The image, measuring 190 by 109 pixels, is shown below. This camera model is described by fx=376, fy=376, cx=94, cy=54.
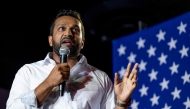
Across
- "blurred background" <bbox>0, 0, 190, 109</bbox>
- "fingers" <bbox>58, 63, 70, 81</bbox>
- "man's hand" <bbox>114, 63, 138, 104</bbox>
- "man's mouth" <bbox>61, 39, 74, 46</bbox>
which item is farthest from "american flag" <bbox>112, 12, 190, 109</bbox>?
"fingers" <bbox>58, 63, 70, 81</bbox>

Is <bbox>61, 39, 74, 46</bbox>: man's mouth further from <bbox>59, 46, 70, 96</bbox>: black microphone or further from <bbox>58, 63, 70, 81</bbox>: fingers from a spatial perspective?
<bbox>58, 63, 70, 81</bbox>: fingers

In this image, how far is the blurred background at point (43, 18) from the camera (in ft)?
13.6

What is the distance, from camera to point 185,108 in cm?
277

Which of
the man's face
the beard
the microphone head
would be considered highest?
the man's face

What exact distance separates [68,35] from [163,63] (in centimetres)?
116

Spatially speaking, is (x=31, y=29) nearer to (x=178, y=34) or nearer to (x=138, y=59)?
(x=138, y=59)

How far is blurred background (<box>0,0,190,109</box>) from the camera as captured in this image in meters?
4.15

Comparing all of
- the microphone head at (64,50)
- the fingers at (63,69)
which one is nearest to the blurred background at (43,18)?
the microphone head at (64,50)

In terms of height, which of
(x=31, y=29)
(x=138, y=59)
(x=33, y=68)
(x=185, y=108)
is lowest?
(x=185, y=108)

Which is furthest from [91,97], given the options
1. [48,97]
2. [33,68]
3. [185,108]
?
[185,108]

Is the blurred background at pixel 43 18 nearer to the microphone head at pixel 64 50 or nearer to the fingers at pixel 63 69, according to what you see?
the microphone head at pixel 64 50

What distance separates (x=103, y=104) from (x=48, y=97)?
1.18ft

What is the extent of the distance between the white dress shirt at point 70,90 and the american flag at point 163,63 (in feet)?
2.57

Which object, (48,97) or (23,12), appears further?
(23,12)
